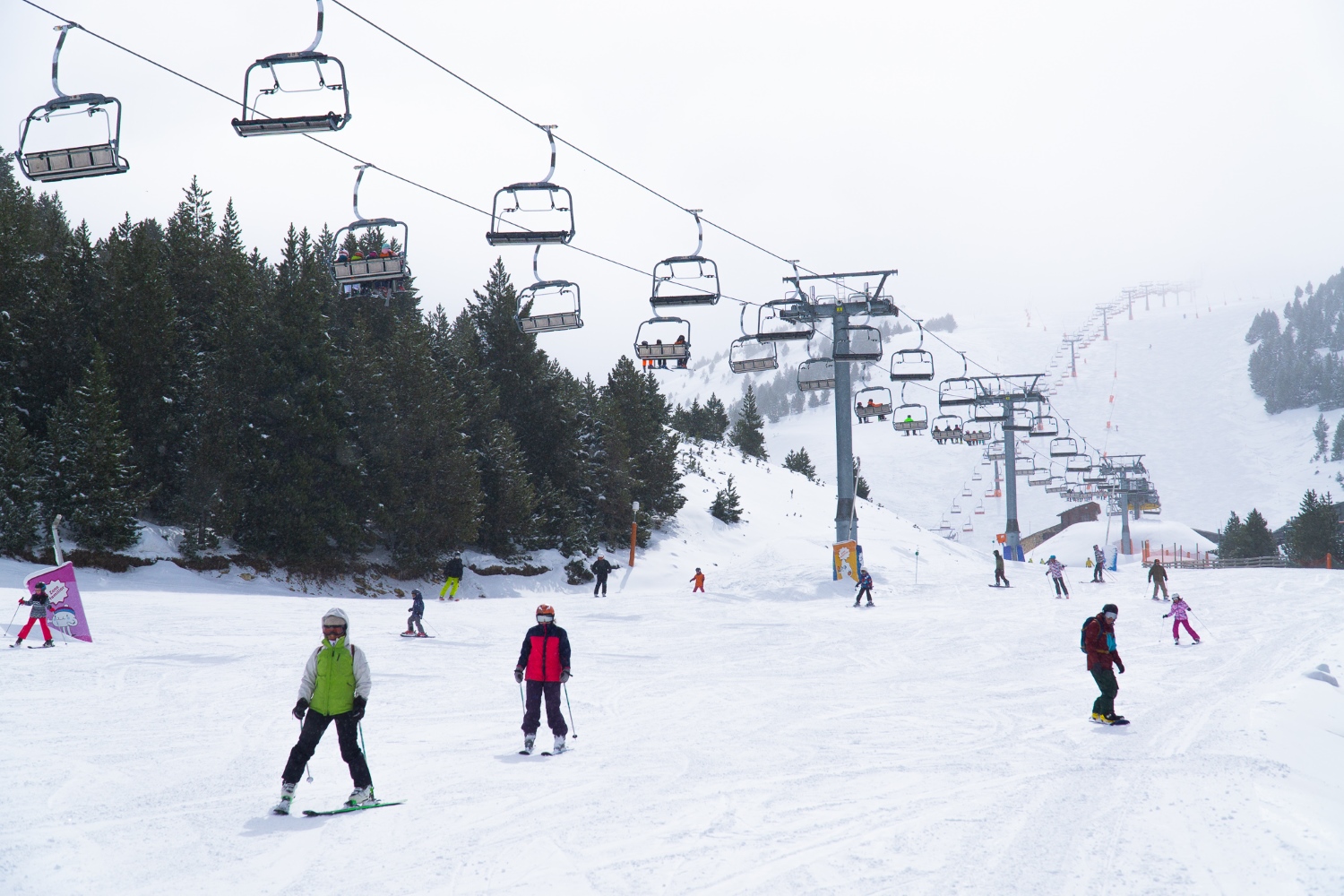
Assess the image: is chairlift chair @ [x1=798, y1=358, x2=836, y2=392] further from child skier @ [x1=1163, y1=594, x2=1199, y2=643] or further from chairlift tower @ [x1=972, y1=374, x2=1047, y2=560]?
chairlift tower @ [x1=972, y1=374, x2=1047, y2=560]

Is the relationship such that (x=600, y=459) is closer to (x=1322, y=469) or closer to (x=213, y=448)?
(x=213, y=448)

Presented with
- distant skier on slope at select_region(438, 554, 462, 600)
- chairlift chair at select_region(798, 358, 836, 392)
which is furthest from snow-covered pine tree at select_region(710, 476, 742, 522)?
distant skier on slope at select_region(438, 554, 462, 600)

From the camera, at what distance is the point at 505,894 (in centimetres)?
622

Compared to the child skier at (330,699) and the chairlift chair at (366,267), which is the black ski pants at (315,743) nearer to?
the child skier at (330,699)

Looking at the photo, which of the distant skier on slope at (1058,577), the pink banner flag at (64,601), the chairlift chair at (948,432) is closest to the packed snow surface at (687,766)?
Answer: the pink banner flag at (64,601)

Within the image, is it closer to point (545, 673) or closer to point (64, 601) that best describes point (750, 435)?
point (64, 601)

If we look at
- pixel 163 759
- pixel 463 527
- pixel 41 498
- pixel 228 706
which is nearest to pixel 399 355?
pixel 463 527

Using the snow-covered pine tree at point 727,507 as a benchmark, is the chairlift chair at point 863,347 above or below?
above

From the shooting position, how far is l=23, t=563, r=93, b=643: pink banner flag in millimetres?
17438

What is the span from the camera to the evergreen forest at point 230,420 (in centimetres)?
2970

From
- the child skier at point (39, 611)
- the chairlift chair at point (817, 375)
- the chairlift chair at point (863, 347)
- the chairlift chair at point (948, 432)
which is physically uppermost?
the chairlift chair at point (863, 347)

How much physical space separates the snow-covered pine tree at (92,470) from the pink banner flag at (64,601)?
40.3 feet

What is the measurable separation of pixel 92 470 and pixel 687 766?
2618 centimetres

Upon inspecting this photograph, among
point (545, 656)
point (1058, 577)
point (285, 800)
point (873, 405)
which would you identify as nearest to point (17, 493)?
point (545, 656)
